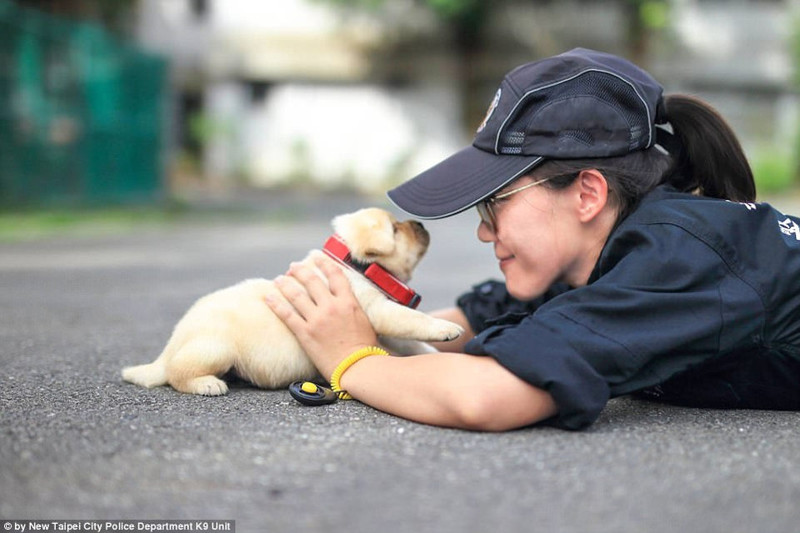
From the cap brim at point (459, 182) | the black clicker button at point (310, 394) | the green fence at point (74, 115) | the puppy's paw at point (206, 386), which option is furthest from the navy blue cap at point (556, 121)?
the green fence at point (74, 115)

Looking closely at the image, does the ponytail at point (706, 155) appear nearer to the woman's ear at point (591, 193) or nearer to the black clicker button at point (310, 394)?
the woman's ear at point (591, 193)

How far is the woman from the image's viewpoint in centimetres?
197

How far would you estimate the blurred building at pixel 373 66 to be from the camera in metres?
18.8

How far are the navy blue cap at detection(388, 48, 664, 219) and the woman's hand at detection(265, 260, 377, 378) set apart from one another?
1.16ft

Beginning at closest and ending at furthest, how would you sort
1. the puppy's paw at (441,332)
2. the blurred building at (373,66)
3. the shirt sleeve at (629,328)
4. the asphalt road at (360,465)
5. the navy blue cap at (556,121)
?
the asphalt road at (360,465) < the shirt sleeve at (629,328) < the navy blue cap at (556,121) < the puppy's paw at (441,332) < the blurred building at (373,66)

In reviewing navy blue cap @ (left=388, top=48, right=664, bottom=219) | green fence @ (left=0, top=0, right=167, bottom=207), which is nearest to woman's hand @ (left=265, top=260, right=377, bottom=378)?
navy blue cap @ (left=388, top=48, right=664, bottom=219)

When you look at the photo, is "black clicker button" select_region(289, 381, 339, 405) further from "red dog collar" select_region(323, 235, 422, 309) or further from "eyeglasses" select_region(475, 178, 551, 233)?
"eyeglasses" select_region(475, 178, 551, 233)

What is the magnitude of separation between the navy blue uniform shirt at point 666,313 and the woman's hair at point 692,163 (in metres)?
0.07

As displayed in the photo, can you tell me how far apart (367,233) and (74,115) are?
879 centimetres

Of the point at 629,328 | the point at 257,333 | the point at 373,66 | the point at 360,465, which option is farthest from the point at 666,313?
the point at 373,66

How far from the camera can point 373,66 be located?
1912cm

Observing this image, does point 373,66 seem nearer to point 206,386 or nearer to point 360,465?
point 206,386

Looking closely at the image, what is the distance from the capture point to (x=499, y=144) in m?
2.22

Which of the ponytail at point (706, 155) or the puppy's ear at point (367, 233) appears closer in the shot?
the ponytail at point (706, 155)
